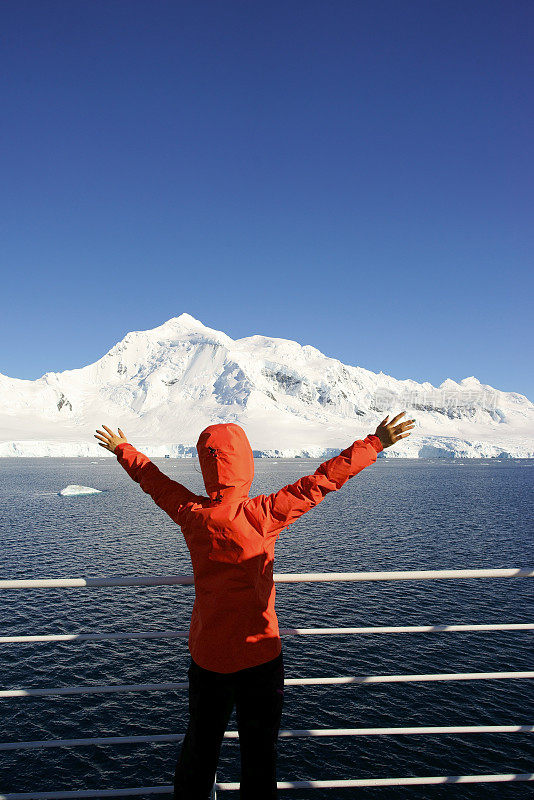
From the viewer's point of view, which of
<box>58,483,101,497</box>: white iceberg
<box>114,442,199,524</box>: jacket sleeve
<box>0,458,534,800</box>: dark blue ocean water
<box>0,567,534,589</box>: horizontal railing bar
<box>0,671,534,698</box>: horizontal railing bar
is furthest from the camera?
<box>58,483,101,497</box>: white iceberg

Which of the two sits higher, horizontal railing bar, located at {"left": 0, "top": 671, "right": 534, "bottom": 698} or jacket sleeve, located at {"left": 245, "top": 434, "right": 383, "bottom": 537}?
jacket sleeve, located at {"left": 245, "top": 434, "right": 383, "bottom": 537}

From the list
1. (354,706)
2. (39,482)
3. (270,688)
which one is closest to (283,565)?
(354,706)

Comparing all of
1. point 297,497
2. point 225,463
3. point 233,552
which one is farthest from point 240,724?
point 225,463

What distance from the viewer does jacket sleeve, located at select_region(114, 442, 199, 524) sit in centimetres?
299

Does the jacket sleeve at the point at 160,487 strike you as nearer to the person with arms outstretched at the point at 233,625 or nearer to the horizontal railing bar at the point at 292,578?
the person with arms outstretched at the point at 233,625

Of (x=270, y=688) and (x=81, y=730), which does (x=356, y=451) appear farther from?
(x=81, y=730)

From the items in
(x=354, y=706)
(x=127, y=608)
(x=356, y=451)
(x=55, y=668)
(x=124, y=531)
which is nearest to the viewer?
(x=356, y=451)

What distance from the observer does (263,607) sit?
2.73 m

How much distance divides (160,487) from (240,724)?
56.8 inches

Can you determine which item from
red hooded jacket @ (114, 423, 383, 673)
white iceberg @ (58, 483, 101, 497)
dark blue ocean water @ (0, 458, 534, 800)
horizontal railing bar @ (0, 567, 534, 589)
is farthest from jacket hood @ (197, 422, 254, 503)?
white iceberg @ (58, 483, 101, 497)

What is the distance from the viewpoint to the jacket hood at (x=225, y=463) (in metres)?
2.75

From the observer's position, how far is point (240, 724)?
264 cm

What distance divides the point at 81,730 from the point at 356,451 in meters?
17.0

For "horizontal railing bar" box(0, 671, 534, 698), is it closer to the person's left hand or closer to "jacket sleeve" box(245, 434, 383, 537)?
"jacket sleeve" box(245, 434, 383, 537)
